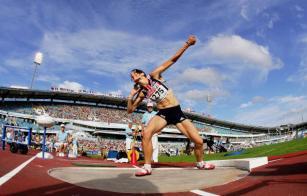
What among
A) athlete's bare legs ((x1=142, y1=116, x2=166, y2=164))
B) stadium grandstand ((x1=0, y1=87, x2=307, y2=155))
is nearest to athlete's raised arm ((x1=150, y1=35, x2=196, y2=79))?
athlete's bare legs ((x1=142, y1=116, x2=166, y2=164))

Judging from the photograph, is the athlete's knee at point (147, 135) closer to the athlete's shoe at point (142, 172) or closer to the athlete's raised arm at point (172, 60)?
the athlete's shoe at point (142, 172)

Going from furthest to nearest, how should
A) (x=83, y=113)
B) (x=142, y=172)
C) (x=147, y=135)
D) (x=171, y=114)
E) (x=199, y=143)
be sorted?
(x=83, y=113), (x=199, y=143), (x=171, y=114), (x=147, y=135), (x=142, y=172)

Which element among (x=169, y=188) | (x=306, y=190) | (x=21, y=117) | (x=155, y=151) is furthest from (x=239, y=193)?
(x=21, y=117)

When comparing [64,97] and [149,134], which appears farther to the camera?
[64,97]

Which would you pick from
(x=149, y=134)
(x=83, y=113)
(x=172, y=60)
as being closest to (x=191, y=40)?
(x=172, y=60)

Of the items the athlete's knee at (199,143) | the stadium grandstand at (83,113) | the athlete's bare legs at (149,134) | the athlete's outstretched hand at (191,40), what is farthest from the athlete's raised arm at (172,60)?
the stadium grandstand at (83,113)

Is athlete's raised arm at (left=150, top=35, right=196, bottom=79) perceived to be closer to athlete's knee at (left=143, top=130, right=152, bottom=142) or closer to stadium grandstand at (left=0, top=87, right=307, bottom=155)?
athlete's knee at (left=143, top=130, right=152, bottom=142)

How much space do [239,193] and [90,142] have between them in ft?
155

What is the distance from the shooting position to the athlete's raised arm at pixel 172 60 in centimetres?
545

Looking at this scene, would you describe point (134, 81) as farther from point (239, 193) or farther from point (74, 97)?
point (74, 97)

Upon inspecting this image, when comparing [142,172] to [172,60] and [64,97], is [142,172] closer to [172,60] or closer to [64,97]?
[172,60]

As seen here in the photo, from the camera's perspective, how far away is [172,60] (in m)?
5.51

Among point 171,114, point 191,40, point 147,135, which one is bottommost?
point 147,135

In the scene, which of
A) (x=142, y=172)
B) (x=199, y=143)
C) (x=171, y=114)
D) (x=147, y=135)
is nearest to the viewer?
(x=142, y=172)
